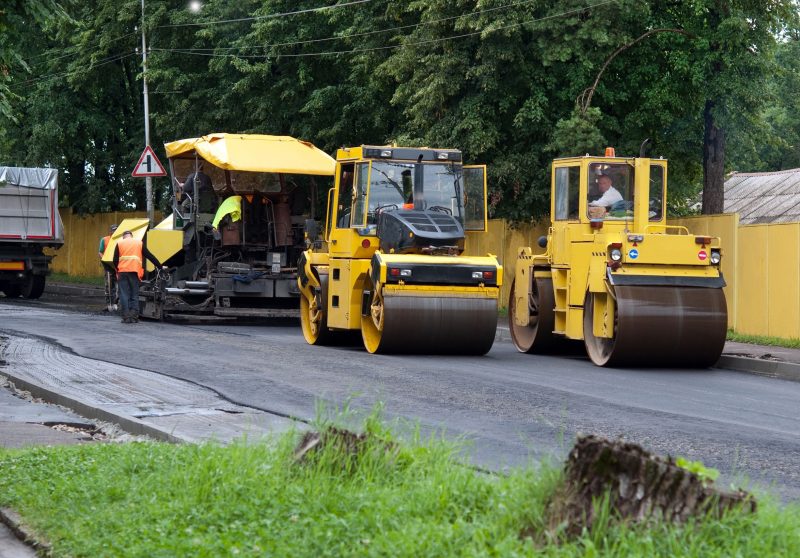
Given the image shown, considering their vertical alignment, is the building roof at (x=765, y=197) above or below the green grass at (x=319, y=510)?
above

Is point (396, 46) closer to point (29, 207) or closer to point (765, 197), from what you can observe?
point (29, 207)

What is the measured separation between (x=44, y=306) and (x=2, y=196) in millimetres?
4873

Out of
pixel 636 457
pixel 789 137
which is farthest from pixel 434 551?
pixel 789 137

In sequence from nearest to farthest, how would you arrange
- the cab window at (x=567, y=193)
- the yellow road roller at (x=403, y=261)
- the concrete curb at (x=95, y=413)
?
1. the concrete curb at (x=95, y=413)
2. the yellow road roller at (x=403, y=261)
3. the cab window at (x=567, y=193)

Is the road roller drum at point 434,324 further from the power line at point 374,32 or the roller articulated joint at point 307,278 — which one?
the power line at point 374,32

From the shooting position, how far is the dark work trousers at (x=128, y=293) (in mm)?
22328

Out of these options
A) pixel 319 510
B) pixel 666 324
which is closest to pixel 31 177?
pixel 666 324

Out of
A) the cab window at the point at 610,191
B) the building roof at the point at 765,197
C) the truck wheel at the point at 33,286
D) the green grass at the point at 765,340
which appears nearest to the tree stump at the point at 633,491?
the cab window at the point at 610,191

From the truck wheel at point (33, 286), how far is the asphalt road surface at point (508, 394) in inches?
509

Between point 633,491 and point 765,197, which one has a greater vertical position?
point 765,197

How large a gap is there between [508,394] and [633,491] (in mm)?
7334

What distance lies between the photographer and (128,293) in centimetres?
2252

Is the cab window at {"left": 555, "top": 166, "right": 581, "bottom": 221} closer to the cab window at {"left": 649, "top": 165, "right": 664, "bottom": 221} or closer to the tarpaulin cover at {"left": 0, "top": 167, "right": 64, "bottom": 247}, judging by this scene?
the cab window at {"left": 649, "top": 165, "right": 664, "bottom": 221}

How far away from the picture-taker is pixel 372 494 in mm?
6137
